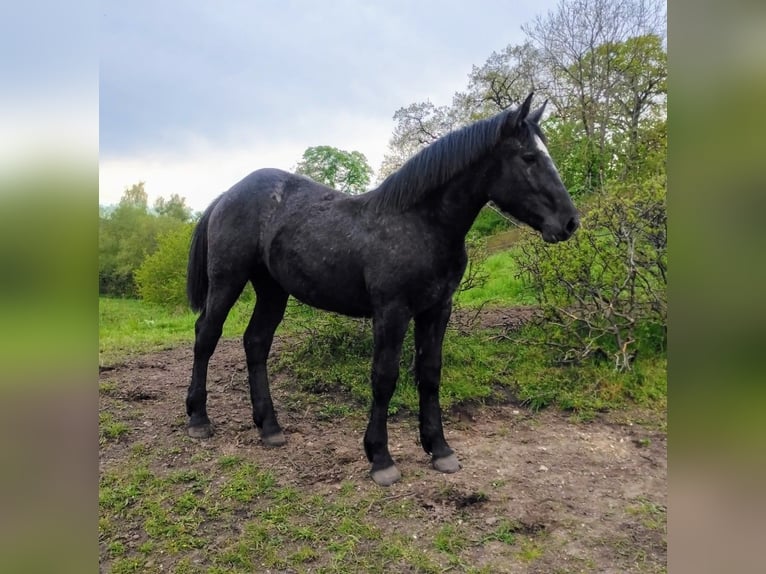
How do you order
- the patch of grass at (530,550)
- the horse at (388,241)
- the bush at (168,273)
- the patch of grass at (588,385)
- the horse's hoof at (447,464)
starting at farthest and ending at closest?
the bush at (168,273) < the patch of grass at (588,385) < the horse's hoof at (447,464) < the horse at (388,241) < the patch of grass at (530,550)

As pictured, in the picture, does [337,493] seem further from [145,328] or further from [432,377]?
[145,328]

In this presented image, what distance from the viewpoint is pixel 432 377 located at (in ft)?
10.0

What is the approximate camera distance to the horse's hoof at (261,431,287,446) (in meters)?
3.45

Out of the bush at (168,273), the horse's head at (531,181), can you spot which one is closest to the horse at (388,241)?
the horse's head at (531,181)

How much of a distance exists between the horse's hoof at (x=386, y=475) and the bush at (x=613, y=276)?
248cm

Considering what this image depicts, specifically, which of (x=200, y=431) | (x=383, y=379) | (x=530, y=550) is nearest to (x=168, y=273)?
(x=200, y=431)

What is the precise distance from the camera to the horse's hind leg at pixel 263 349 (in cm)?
351

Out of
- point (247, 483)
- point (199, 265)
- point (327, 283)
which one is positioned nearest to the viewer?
point (247, 483)

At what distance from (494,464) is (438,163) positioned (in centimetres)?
209

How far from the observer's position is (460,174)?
2756mm

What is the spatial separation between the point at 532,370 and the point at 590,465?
61.2 inches

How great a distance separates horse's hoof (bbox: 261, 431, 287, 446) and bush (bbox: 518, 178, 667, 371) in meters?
2.91

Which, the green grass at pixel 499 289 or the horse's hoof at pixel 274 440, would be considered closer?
the horse's hoof at pixel 274 440

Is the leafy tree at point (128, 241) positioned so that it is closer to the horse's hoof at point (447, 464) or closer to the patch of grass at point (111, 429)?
the patch of grass at point (111, 429)
